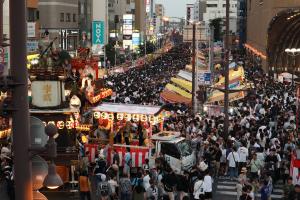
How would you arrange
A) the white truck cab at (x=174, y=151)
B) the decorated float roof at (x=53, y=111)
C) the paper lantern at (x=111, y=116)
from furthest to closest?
the paper lantern at (x=111, y=116) → the white truck cab at (x=174, y=151) → the decorated float roof at (x=53, y=111)

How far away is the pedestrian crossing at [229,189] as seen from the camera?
51.7 ft

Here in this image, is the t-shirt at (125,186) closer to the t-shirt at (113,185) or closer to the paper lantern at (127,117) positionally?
the t-shirt at (113,185)

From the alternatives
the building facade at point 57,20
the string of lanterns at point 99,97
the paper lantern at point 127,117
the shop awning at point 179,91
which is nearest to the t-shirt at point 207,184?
the paper lantern at point 127,117

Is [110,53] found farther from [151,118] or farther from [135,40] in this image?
[151,118]

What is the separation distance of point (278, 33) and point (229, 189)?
48.6 m

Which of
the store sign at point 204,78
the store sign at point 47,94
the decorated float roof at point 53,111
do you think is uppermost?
the store sign at point 47,94

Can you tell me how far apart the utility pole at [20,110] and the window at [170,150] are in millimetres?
11620

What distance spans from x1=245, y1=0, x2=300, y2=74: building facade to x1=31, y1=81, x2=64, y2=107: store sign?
43648 mm

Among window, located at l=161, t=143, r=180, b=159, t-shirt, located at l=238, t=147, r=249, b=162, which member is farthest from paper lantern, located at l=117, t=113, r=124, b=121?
t-shirt, located at l=238, t=147, r=249, b=162

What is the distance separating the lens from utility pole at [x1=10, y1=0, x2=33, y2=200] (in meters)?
5.48

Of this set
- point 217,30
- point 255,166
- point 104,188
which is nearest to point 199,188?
point 104,188

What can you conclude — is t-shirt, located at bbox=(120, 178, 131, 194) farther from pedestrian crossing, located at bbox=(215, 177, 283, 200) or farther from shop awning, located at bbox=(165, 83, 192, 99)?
shop awning, located at bbox=(165, 83, 192, 99)

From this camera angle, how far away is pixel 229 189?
16438 millimetres

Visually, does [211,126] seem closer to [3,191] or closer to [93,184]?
[93,184]
